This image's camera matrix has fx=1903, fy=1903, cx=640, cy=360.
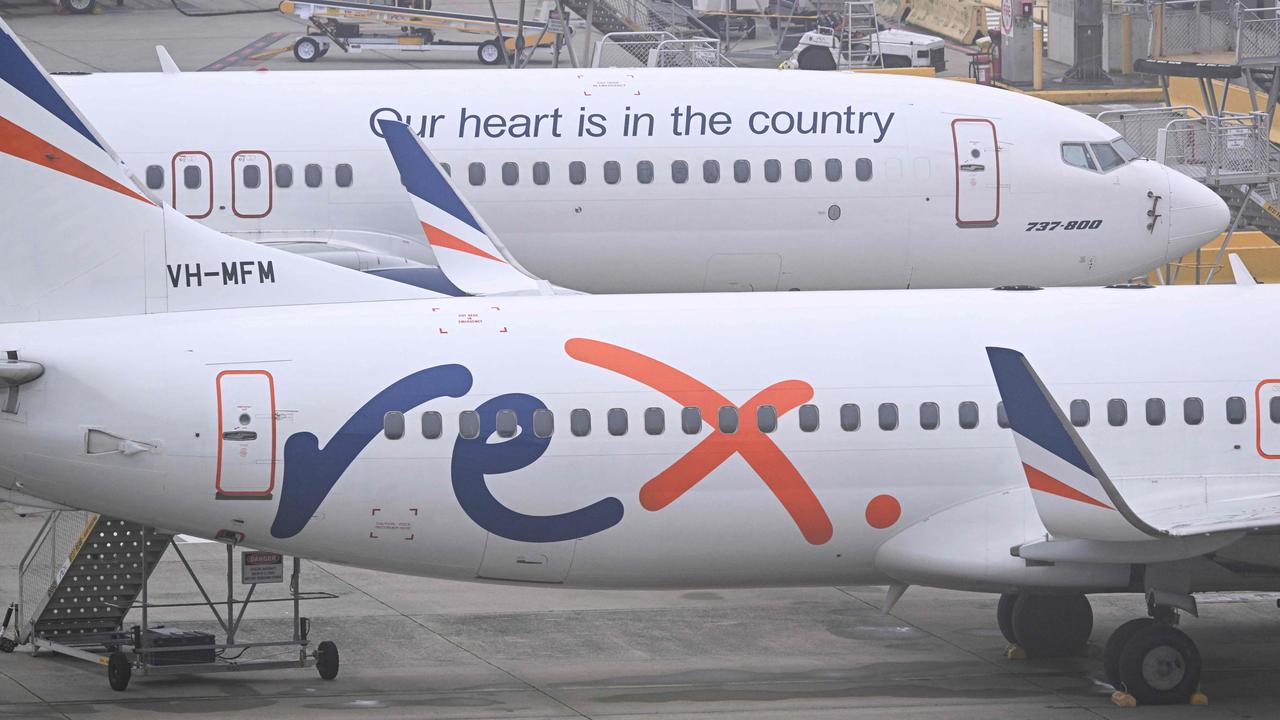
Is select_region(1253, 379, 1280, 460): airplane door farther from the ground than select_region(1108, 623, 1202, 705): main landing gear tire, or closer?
farther from the ground

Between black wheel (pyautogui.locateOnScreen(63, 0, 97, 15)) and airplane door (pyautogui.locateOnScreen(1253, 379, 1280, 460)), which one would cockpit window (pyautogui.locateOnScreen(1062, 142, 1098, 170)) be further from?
black wheel (pyautogui.locateOnScreen(63, 0, 97, 15))

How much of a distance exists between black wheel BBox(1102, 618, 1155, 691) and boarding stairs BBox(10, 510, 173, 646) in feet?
32.8

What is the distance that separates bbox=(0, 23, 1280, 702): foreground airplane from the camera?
18188 millimetres

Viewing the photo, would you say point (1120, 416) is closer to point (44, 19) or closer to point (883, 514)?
point (883, 514)

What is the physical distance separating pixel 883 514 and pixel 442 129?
12.4m

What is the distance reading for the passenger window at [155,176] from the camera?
28.0 metres

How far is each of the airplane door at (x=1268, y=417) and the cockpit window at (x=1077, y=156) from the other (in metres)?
10.9

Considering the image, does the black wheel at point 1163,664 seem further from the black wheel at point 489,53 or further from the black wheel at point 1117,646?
the black wheel at point 489,53

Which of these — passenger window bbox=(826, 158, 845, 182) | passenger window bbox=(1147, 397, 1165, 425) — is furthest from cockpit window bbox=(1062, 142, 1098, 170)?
passenger window bbox=(1147, 397, 1165, 425)

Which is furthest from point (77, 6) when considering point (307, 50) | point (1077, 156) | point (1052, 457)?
point (1052, 457)

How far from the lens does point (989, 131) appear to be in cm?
2955

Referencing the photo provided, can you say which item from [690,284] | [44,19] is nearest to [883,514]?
[690,284]

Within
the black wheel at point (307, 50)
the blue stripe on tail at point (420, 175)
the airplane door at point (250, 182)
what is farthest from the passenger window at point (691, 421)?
the black wheel at point (307, 50)

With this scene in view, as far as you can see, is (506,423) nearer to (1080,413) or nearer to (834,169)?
(1080,413)
